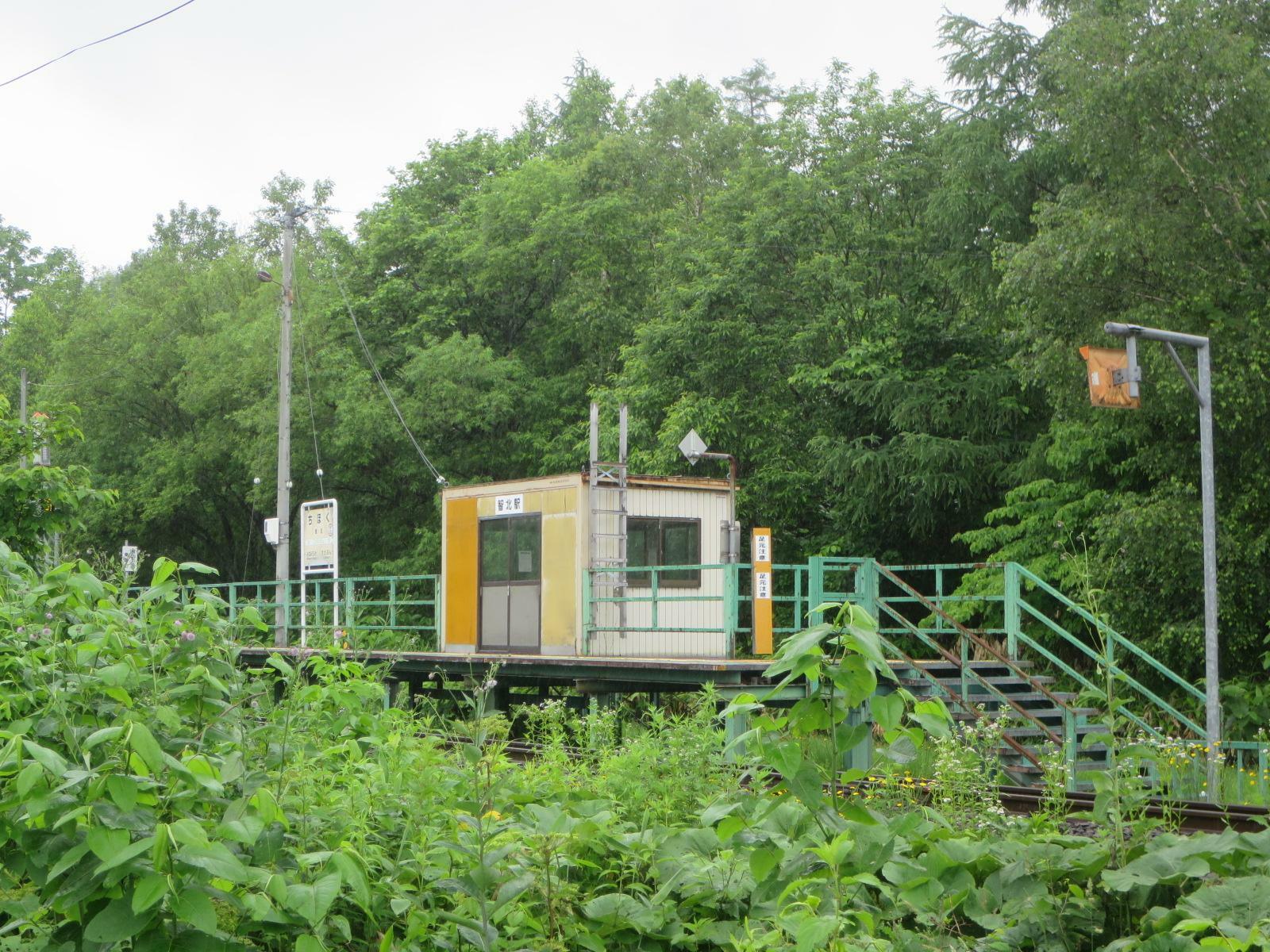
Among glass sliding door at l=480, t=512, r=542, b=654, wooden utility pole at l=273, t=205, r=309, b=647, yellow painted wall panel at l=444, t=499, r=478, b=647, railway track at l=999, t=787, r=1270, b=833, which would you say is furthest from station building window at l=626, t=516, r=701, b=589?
wooden utility pole at l=273, t=205, r=309, b=647

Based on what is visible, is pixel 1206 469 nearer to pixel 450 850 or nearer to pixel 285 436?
pixel 450 850

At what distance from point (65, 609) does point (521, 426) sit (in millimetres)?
32682

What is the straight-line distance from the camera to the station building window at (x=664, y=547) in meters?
17.8

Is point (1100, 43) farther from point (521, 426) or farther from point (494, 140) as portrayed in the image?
point (494, 140)

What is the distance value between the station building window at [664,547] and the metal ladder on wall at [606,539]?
200mm

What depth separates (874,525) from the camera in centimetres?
2878

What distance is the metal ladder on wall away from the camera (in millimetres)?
17375

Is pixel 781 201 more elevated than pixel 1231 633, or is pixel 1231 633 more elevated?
pixel 781 201

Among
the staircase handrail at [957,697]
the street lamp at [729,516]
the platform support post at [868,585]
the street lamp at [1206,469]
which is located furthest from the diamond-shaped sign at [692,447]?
the street lamp at [1206,469]

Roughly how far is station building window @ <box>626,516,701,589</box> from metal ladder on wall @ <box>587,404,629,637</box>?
20 centimetres

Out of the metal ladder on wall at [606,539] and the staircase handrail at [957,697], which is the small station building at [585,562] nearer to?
the metal ladder on wall at [606,539]

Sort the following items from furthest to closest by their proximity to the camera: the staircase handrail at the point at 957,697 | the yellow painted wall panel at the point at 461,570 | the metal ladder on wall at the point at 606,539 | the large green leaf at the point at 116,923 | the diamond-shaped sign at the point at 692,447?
the yellow painted wall panel at the point at 461,570 < the diamond-shaped sign at the point at 692,447 < the metal ladder on wall at the point at 606,539 < the staircase handrail at the point at 957,697 < the large green leaf at the point at 116,923

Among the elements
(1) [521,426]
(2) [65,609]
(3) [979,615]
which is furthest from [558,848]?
(1) [521,426]

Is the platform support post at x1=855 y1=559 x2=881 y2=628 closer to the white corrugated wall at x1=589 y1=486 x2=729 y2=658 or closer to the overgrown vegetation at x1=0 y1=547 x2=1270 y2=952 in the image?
the white corrugated wall at x1=589 y1=486 x2=729 y2=658
